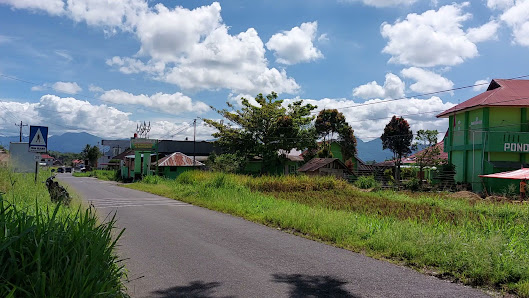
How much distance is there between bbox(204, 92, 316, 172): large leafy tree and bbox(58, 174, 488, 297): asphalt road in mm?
31749

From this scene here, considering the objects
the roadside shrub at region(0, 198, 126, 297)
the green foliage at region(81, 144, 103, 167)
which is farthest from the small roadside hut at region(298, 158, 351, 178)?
the green foliage at region(81, 144, 103, 167)

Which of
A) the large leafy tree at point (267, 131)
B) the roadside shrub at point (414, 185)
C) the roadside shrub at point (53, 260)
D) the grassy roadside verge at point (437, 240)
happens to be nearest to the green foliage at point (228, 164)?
the large leafy tree at point (267, 131)

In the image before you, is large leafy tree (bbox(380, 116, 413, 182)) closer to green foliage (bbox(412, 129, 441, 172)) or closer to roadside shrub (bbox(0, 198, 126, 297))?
green foliage (bbox(412, 129, 441, 172))

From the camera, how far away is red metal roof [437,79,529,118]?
1097 inches

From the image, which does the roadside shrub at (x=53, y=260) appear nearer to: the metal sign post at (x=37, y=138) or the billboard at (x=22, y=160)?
the metal sign post at (x=37, y=138)

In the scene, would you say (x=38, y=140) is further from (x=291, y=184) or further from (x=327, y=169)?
(x=327, y=169)

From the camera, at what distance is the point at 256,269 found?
6414 mm

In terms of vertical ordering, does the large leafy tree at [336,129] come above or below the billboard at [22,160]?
above

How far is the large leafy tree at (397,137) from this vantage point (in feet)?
173

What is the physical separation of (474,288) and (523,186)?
18.7 m

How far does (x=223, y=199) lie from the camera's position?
17219 mm

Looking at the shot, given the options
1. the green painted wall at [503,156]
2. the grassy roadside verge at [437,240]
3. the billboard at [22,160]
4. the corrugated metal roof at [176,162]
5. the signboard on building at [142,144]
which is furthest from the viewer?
the signboard on building at [142,144]

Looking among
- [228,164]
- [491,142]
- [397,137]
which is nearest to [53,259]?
[491,142]

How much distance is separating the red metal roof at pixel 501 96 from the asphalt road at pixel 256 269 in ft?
82.8
